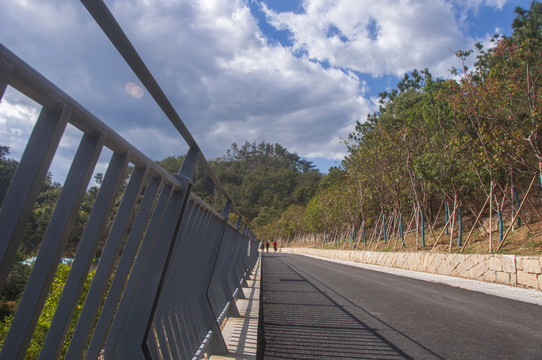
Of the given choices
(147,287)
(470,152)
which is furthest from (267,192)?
(147,287)

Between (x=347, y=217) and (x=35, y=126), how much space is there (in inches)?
1478

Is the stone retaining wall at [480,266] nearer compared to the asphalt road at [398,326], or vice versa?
the asphalt road at [398,326]

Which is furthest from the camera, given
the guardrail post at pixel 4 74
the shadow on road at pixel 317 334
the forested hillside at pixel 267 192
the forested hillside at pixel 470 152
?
the forested hillside at pixel 267 192

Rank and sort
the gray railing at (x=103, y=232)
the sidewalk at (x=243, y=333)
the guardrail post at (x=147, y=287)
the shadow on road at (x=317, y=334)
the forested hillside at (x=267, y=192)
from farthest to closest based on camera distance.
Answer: the forested hillside at (x=267, y=192) → the shadow on road at (x=317, y=334) → the sidewalk at (x=243, y=333) → the guardrail post at (x=147, y=287) → the gray railing at (x=103, y=232)

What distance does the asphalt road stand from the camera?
13.2 feet

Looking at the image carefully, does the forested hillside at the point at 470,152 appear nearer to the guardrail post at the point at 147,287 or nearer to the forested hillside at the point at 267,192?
the guardrail post at the point at 147,287

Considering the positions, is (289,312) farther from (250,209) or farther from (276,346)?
(250,209)

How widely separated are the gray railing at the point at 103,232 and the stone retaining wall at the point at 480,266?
374 inches

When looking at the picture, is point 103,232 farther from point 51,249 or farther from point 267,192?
point 267,192

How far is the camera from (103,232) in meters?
1.33

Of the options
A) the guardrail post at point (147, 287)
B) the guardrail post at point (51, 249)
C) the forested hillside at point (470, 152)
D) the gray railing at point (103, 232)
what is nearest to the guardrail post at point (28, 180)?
the gray railing at point (103, 232)

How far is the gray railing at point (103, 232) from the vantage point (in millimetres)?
940

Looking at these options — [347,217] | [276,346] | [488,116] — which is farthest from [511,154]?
[347,217]

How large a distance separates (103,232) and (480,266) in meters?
12.7
